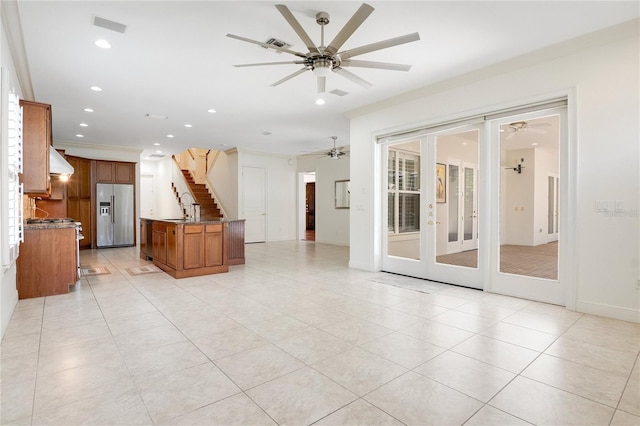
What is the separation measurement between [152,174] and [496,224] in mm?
13376

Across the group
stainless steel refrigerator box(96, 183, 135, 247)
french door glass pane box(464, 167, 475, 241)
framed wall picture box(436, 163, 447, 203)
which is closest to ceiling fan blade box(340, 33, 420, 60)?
french door glass pane box(464, 167, 475, 241)

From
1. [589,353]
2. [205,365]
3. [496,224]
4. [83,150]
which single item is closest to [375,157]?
[496,224]

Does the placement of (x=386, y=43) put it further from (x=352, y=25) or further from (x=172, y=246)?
(x=172, y=246)

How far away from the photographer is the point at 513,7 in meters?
3.03

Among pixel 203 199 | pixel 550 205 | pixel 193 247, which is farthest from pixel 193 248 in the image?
pixel 550 205

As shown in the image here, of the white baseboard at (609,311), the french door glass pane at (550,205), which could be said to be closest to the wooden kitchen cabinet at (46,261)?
the white baseboard at (609,311)

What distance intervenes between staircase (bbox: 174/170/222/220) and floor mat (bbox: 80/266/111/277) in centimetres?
432

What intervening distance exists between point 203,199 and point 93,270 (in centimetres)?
561

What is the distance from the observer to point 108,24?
3293 mm

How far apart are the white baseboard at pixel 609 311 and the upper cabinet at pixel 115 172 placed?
431 inches

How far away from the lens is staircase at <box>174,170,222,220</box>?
1106 cm

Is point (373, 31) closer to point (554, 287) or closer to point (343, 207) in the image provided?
point (554, 287)

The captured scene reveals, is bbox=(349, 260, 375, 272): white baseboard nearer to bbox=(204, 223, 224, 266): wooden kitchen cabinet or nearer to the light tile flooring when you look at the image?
the light tile flooring

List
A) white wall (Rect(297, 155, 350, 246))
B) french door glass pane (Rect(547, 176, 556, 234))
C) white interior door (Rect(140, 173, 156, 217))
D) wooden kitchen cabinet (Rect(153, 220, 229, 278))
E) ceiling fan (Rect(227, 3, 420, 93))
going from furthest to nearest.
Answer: white interior door (Rect(140, 173, 156, 217))
white wall (Rect(297, 155, 350, 246))
french door glass pane (Rect(547, 176, 556, 234))
wooden kitchen cabinet (Rect(153, 220, 229, 278))
ceiling fan (Rect(227, 3, 420, 93))
